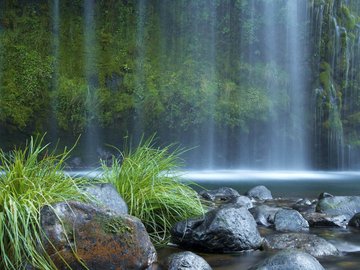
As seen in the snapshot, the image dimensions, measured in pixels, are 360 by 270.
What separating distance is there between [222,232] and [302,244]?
0.81m

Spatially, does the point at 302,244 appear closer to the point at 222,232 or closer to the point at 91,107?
the point at 222,232

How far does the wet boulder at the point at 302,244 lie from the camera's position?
4680mm

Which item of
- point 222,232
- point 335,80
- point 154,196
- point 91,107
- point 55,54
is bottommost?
point 222,232

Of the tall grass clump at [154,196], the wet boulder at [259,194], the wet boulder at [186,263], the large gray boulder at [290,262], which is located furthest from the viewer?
the wet boulder at [259,194]

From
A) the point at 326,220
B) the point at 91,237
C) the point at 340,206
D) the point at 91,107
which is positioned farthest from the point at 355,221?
the point at 91,107

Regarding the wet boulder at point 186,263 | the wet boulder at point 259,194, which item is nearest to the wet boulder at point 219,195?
the wet boulder at point 259,194

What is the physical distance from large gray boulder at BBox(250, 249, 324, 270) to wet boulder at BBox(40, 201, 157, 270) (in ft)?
3.10

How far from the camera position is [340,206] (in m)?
6.97

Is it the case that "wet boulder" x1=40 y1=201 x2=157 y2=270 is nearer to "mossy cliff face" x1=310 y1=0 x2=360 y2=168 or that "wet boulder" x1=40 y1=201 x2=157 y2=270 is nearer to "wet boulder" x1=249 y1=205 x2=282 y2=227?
"wet boulder" x1=249 y1=205 x2=282 y2=227

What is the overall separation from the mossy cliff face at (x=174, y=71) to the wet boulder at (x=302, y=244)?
13516mm

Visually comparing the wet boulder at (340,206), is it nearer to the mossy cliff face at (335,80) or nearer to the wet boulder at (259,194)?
the wet boulder at (259,194)

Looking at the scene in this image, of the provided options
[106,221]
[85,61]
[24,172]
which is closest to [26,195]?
[24,172]

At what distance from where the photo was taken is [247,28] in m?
20.2

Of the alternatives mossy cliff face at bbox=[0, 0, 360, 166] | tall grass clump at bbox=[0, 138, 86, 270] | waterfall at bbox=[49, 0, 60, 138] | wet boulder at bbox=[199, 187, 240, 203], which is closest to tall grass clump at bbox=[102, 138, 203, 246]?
tall grass clump at bbox=[0, 138, 86, 270]
